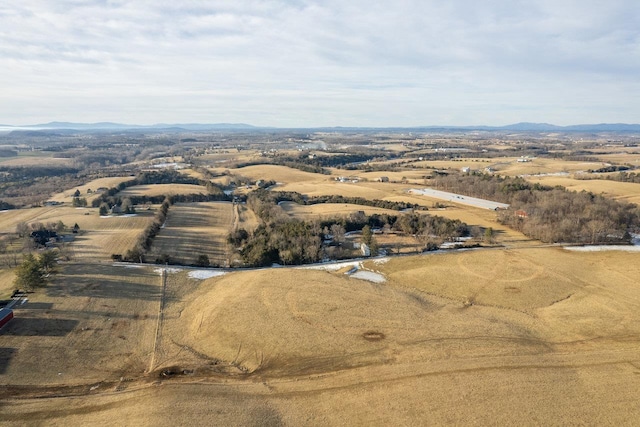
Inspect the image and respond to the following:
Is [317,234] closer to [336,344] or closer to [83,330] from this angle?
[336,344]

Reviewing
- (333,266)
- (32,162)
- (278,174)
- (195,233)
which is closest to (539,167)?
(278,174)

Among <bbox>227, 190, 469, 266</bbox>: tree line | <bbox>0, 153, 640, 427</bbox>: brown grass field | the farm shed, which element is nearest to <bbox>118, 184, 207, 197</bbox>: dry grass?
<bbox>227, 190, 469, 266</bbox>: tree line

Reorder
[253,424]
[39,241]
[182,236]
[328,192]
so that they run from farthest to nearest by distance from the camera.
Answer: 1. [328,192]
2. [182,236]
3. [39,241]
4. [253,424]

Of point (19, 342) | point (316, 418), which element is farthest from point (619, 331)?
point (19, 342)

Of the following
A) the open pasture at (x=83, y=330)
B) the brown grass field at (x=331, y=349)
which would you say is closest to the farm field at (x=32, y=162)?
the brown grass field at (x=331, y=349)

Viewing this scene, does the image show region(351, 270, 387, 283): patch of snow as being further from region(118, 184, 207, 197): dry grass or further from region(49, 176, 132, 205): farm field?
region(49, 176, 132, 205): farm field

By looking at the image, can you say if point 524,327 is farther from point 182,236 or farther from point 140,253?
point 182,236
